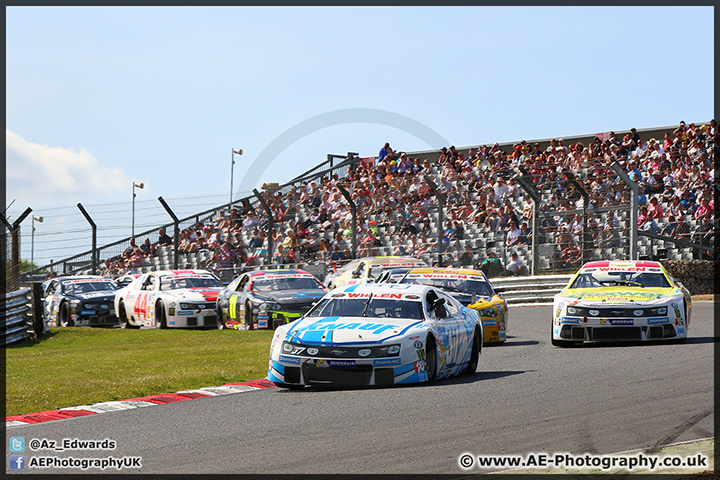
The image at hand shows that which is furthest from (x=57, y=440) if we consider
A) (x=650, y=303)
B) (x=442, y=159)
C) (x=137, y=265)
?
(x=442, y=159)

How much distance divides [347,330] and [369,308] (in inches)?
39.6

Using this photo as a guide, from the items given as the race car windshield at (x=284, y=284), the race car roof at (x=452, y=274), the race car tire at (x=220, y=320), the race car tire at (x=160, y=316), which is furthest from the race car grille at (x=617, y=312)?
the race car tire at (x=160, y=316)

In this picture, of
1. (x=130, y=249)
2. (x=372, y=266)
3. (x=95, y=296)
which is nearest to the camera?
(x=372, y=266)

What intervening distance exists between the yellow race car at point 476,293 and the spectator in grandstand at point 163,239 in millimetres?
15469

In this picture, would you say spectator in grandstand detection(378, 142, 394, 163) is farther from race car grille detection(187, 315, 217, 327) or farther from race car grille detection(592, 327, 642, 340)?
race car grille detection(592, 327, 642, 340)

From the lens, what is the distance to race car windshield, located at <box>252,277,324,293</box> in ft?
64.2

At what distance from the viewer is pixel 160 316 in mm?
21531

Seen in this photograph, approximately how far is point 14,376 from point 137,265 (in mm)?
19926

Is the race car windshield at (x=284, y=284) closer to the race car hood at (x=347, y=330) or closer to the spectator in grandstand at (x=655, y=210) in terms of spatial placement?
the race car hood at (x=347, y=330)

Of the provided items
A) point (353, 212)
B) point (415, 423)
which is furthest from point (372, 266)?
point (415, 423)

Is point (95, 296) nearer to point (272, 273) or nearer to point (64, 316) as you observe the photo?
point (64, 316)

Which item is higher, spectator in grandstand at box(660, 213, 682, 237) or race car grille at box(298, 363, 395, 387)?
spectator in grandstand at box(660, 213, 682, 237)

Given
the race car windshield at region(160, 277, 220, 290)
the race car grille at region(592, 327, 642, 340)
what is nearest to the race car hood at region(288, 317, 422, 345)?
the race car grille at region(592, 327, 642, 340)

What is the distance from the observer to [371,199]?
28438mm
